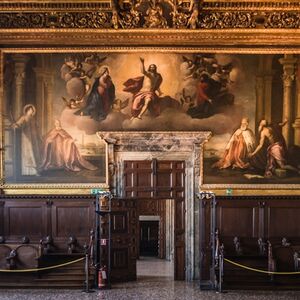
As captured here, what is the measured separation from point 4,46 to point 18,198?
4408mm

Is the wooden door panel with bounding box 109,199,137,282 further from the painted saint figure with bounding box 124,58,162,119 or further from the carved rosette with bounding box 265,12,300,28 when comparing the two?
the carved rosette with bounding box 265,12,300,28

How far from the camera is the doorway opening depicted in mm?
19359

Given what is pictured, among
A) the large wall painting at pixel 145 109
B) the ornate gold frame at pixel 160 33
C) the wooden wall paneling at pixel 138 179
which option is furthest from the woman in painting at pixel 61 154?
the wooden wall paneling at pixel 138 179

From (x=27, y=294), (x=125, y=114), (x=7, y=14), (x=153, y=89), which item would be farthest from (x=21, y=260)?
(x=7, y=14)

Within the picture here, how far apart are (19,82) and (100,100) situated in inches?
94.7

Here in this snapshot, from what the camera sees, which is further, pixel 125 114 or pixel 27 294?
pixel 125 114

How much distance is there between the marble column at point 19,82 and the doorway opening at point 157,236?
5.86 meters

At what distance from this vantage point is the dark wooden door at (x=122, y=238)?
1470cm

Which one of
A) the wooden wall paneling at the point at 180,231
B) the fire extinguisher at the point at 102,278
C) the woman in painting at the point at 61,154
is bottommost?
the fire extinguisher at the point at 102,278

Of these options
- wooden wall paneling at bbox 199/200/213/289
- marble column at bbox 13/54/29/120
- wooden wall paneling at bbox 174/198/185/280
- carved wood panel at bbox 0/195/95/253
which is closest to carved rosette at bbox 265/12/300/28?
wooden wall paneling at bbox 199/200/213/289

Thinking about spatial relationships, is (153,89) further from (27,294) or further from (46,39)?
(27,294)

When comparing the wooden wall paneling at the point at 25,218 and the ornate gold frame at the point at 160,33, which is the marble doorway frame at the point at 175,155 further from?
the wooden wall paneling at the point at 25,218

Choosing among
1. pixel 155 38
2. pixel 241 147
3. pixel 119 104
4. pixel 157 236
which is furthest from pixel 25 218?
pixel 157 236

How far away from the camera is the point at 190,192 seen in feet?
49.5
